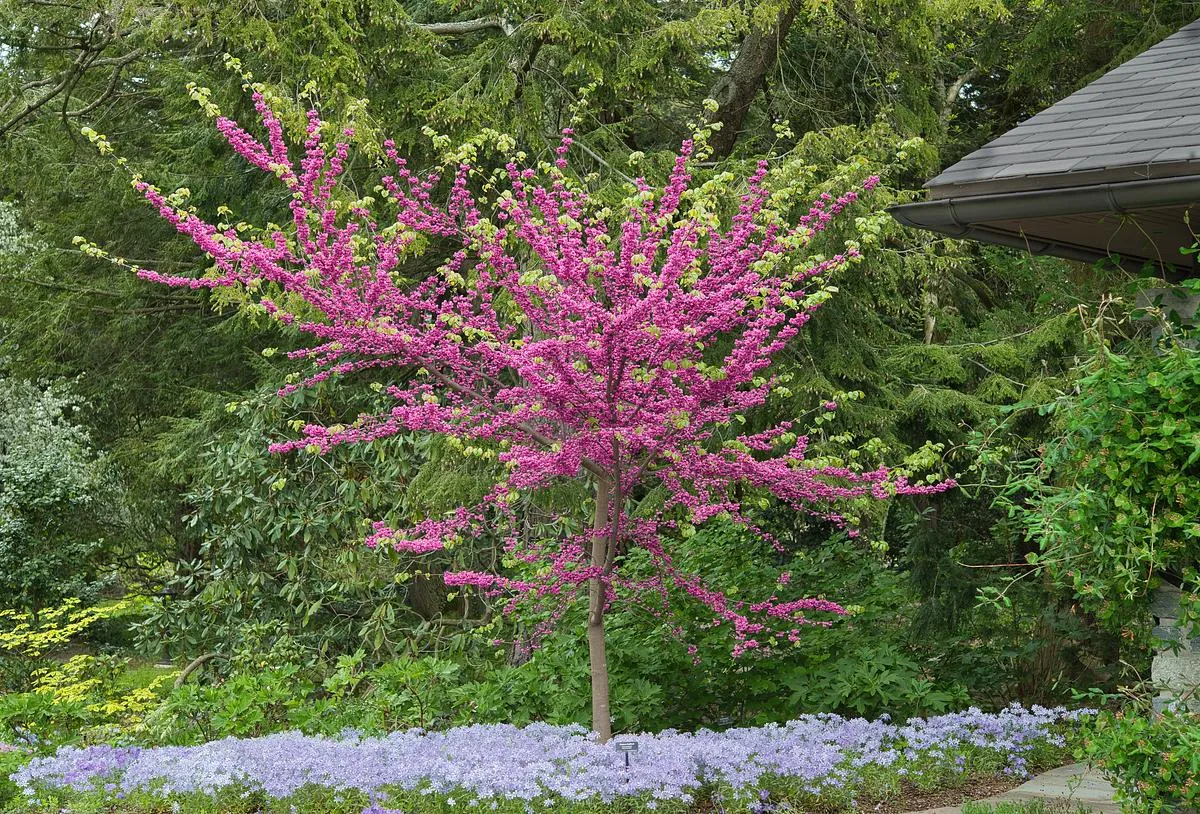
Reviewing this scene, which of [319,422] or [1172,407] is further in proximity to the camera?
[319,422]

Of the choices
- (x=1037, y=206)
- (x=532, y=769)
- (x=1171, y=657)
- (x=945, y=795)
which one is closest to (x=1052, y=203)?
(x=1037, y=206)

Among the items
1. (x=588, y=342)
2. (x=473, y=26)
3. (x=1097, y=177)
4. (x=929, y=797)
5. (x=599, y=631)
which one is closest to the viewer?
(x=1097, y=177)

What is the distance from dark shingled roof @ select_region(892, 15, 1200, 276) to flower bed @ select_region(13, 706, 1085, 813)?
8.37 feet

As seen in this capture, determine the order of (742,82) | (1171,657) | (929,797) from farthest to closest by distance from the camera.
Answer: (742,82)
(929,797)
(1171,657)

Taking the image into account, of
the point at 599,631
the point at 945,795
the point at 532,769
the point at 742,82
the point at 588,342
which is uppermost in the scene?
the point at 742,82

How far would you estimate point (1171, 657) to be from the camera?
4.65m

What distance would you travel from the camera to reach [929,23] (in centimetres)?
902

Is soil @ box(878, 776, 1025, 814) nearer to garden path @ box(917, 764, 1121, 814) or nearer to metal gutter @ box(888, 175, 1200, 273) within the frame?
garden path @ box(917, 764, 1121, 814)

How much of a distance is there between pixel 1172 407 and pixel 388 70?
6516mm

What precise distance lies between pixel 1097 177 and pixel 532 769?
337 cm

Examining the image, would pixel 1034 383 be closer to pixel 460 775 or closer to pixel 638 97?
pixel 638 97

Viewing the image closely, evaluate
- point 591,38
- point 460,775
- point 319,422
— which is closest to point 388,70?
point 591,38

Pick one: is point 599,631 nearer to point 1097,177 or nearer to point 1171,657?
point 1171,657

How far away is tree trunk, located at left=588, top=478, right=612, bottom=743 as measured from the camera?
616 centimetres
